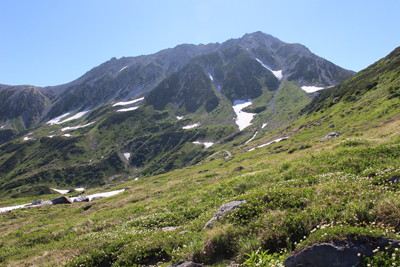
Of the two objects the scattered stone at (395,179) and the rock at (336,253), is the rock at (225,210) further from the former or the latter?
the scattered stone at (395,179)

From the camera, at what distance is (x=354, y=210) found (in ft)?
23.4

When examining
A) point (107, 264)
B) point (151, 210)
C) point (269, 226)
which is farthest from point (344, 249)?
point (151, 210)

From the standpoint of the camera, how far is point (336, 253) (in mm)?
5738

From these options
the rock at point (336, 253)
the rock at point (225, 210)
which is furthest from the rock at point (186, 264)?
the rock at point (336, 253)

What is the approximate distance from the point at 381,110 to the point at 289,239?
71822 mm

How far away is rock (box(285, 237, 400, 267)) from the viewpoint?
5527 mm

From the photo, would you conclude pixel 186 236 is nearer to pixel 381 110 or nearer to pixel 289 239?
pixel 289 239

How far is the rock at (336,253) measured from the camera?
18.1ft

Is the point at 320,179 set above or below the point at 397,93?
below

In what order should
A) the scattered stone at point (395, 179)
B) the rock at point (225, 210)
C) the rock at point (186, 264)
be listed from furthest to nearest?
the rock at point (225, 210) < the scattered stone at point (395, 179) < the rock at point (186, 264)

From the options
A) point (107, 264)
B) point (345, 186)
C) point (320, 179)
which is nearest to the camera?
point (345, 186)

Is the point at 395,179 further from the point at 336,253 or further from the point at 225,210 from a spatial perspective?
the point at 225,210

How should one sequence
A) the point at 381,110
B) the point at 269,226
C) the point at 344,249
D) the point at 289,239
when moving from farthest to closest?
1. the point at 381,110
2. the point at 269,226
3. the point at 289,239
4. the point at 344,249

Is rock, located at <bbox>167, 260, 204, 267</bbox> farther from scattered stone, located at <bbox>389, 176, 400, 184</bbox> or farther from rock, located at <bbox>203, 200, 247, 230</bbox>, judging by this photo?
scattered stone, located at <bbox>389, 176, 400, 184</bbox>
